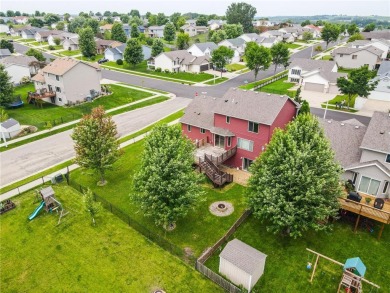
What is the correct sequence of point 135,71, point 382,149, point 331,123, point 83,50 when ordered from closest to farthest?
point 382,149, point 331,123, point 135,71, point 83,50

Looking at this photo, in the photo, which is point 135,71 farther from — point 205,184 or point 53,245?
point 53,245

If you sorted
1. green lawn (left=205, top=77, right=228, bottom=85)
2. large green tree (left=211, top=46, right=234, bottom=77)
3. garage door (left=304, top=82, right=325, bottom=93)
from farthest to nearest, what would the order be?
1. large green tree (left=211, top=46, right=234, bottom=77)
2. green lawn (left=205, top=77, right=228, bottom=85)
3. garage door (left=304, top=82, right=325, bottom=93)

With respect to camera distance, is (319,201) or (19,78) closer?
(319,201)

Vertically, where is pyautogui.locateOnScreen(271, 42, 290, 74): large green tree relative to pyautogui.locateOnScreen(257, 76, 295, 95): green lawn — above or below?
above

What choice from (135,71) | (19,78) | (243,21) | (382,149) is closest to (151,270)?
(382,149)

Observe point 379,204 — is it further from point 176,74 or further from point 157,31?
point 157,31

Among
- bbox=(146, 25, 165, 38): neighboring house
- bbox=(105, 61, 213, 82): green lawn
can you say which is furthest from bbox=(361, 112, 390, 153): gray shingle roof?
bbox=(146, 25, 165, 38): neighboring house

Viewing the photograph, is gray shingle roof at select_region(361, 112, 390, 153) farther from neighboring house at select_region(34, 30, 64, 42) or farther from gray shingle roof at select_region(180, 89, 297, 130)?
neighboring house at select_region(34, 30, 64, 42)

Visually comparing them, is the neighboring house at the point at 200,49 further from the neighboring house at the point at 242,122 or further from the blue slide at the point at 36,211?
the blue slide at the point at 36,211
